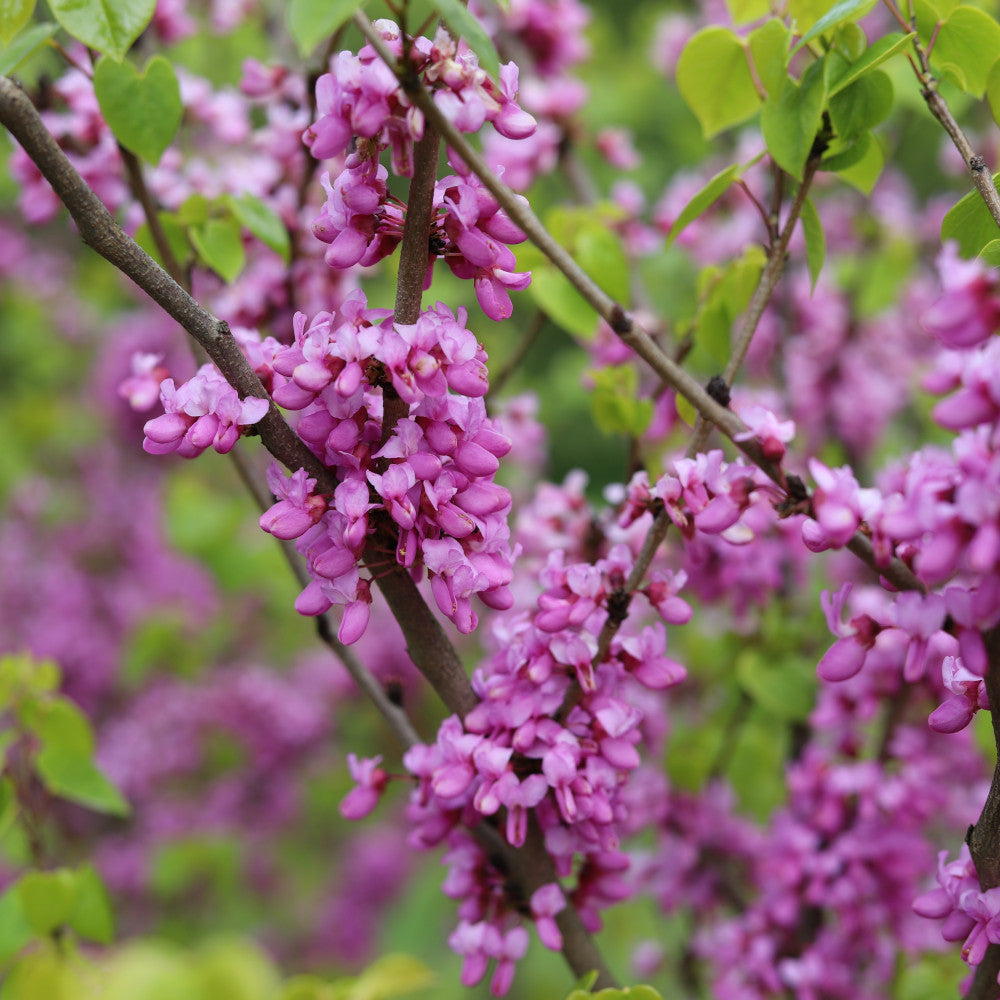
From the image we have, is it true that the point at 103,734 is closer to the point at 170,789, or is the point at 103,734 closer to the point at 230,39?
the point at 170,789

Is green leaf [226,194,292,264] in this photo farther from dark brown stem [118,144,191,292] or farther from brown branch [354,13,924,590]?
brown branch [354,13,924,590]

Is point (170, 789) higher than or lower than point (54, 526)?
lower

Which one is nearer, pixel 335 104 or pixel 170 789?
pixel 335 104

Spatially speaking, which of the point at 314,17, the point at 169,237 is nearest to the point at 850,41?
the point at 314,17

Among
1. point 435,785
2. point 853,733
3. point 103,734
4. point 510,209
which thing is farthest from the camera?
point 103,734

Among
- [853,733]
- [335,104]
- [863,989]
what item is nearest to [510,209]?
[335,104]

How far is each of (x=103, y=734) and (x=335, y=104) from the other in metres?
1.95

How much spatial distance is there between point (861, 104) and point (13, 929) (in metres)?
1.02

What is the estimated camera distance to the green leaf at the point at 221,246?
35.0 inches

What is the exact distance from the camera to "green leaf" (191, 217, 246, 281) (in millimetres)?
889

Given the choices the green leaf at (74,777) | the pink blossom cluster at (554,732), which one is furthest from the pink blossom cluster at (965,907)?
the green leaf at (74,777)

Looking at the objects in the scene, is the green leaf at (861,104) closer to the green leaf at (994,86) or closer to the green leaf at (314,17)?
the green leaf at (994,86)

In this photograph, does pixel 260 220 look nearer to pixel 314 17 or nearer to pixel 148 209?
pixel 148 209

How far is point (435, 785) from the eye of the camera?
667 millimetres
